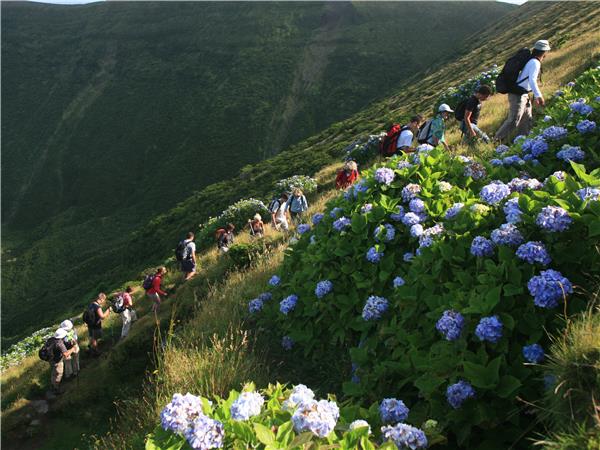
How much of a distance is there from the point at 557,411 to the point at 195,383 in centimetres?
307

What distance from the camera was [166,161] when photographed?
70.3 m

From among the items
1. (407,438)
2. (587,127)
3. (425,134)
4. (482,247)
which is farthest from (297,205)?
(407,438)

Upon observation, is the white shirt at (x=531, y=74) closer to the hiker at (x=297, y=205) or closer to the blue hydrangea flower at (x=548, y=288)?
the blue hydrangea flower at (x=548, y=288)

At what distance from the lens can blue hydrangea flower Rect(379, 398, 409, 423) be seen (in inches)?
120

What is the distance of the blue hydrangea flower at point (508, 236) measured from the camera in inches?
142

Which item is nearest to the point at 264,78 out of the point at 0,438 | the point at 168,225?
the point at 168,225

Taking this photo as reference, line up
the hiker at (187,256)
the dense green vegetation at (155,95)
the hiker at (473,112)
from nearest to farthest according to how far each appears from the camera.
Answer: the hiker at (473,112) → the hiker at (187,256) → the dense green vegetation at (155,95)

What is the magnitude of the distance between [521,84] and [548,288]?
6.34 metres

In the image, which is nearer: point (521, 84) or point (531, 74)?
point (531, 74)

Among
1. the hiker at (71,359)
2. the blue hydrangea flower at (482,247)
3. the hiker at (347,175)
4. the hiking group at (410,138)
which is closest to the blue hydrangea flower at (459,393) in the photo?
the blue hydrangea flower at (482,247)

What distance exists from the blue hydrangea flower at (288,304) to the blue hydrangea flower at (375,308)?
46.7 inches

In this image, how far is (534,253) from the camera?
3359 millimetres

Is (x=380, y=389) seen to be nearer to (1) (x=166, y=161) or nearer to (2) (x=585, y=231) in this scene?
(2) (x=585, y=231)

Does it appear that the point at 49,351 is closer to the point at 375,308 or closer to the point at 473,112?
the point at 375,308
